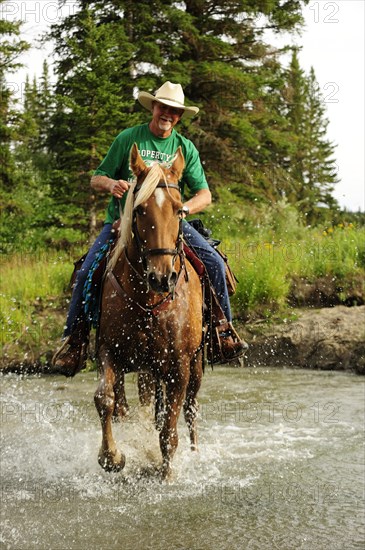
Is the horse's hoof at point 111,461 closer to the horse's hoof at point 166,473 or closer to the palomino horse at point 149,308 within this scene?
the palomino horse at point 149,308

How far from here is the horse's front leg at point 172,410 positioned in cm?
629

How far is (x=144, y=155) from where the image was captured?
257 inches

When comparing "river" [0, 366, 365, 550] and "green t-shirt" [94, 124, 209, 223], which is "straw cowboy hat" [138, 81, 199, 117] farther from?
"river" [0, 366, 365, 550]

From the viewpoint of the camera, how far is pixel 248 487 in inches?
264

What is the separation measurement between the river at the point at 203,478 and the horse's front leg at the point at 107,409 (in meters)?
0.36

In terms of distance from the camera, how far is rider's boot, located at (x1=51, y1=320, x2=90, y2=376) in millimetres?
6746

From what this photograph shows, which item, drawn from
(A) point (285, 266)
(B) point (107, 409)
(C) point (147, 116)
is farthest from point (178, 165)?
(C) point (147, 116)

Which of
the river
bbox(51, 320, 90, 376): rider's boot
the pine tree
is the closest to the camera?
the river

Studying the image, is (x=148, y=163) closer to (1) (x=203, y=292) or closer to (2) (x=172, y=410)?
(1) (x=203, y=292)

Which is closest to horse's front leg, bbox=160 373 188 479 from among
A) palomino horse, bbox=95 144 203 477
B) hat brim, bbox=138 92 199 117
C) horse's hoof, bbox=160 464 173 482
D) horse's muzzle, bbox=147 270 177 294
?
palomino horse, bbox=95 144 203 477

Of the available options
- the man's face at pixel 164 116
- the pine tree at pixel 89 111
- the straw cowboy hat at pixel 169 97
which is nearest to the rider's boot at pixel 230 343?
the man's face at pixel 164 116

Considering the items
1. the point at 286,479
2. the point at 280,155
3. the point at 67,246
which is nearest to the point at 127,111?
the point at 67,246

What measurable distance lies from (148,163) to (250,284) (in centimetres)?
773

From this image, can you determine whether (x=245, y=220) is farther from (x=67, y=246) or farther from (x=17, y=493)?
(x=17, y=493)
